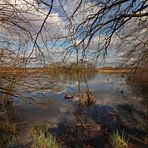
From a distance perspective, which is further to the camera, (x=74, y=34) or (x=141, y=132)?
(x=141, y=132)

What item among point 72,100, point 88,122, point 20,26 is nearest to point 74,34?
point 20,26

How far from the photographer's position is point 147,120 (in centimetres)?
1330

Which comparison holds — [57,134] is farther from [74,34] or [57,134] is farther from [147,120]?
[74,34]

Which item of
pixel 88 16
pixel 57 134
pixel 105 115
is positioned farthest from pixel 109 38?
→ pixel 105 115

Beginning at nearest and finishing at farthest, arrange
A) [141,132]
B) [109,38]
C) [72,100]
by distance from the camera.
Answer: [109,38], [141,132], [72,100]

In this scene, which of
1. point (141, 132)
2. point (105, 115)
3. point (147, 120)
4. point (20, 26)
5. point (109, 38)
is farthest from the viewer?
point (105, 115)

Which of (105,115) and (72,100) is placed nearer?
(105,115)

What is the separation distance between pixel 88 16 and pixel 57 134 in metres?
6.99

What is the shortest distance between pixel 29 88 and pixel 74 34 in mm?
1296

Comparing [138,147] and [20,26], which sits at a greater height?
[20,26]

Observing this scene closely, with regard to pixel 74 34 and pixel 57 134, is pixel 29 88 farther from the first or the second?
pixel 57 134

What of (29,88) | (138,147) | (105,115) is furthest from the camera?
(105,115)

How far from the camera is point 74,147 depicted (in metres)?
9.74

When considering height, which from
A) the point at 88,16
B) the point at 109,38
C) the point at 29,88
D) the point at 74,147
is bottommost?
the point at 74,147
